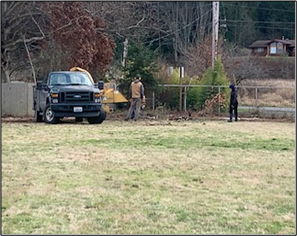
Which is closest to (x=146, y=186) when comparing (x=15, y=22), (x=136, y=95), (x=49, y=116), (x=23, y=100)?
(x=15, y=22)

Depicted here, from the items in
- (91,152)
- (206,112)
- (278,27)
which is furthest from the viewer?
(206,112)

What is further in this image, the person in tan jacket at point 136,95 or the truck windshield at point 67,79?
the person in tan jacket at point 136,95

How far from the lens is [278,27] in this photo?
425 cm

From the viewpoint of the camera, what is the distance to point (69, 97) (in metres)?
16.6

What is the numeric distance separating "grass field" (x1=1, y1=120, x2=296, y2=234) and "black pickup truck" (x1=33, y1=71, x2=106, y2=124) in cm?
407

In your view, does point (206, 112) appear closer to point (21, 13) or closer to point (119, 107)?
point (119, 107)

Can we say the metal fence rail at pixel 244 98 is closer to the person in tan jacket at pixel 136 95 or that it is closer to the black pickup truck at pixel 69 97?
the black pickup truck at pixel 69 97

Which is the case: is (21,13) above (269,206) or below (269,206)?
above

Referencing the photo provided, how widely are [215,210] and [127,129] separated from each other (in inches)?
395

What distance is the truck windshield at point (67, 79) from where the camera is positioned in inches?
672

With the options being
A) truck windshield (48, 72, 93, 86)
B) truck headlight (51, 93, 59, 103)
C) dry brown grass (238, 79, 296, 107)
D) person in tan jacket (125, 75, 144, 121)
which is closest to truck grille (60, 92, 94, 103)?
truck headlight (51, 93, 59, 103)

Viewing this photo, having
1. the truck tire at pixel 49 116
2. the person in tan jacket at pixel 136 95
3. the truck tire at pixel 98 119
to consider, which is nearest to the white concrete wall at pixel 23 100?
the truck tire at pixel 49 116

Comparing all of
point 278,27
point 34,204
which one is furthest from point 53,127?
point 278,27

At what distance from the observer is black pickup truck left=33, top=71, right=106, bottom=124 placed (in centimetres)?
1662
